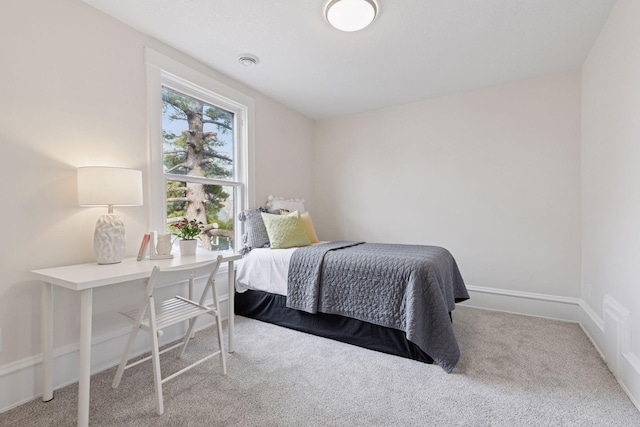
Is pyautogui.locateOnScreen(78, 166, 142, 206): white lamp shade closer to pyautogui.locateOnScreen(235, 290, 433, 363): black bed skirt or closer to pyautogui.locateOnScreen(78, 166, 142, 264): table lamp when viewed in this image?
pyautogui.locateOnScreen(78, 166, 142, 264): table lamp

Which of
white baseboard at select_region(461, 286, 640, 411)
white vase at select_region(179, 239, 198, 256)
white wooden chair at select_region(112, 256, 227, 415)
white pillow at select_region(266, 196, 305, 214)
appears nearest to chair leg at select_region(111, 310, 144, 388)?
white wooden chair at select_region(112, 256, 227, 415)

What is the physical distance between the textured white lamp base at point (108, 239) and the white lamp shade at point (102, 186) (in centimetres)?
15

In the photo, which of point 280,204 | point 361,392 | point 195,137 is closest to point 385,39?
point 195,137

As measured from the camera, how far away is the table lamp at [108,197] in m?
1.71

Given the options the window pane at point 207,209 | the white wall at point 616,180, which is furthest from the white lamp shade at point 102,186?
the white wall at point 616,180

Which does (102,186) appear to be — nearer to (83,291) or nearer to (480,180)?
(83,291)

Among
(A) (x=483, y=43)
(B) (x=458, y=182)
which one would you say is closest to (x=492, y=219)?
(B) (x=458, y=182)

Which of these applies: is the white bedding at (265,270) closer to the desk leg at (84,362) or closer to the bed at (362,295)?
the bed at (362,295)

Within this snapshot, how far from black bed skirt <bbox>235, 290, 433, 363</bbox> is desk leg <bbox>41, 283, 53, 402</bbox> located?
147 cm

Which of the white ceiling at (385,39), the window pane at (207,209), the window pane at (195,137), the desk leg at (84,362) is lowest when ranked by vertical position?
the desk leg at (84,362)

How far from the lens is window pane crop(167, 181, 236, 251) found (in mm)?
2508

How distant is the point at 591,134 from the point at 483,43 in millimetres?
1180

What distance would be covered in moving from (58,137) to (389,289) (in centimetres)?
235

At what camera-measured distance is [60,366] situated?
1767 millimetres
